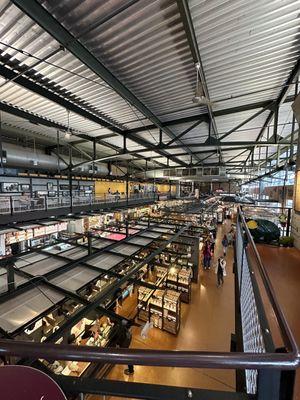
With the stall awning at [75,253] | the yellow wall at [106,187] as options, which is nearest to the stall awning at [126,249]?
the stall awning at [75,253]

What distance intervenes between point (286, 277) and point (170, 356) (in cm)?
331

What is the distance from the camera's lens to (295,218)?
16.2 feet

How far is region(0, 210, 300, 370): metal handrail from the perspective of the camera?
28.6 inches

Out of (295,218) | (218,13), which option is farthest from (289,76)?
(295,218)

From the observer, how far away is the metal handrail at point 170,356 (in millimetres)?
727

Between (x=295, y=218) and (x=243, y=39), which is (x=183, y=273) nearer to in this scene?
(x=295, y=218)

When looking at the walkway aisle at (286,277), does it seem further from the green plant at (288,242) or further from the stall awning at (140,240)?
the stall awning at (140,240)

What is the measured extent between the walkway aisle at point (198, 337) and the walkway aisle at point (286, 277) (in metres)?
3.19

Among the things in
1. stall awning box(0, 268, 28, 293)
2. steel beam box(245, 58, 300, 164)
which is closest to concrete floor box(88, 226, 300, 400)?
stall awning box(0, 268, 28, 293)

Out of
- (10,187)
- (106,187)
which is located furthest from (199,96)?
(106,187)

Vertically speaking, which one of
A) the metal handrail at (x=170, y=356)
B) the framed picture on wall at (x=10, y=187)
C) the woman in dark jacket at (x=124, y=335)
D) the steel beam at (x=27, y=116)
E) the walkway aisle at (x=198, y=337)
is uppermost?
the steel beam at (x=27, y=116)

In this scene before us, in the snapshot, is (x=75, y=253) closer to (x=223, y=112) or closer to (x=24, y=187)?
(x=223, y=112)

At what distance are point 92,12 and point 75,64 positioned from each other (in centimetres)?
101

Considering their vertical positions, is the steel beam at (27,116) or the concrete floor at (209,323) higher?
the steel beam at (27,116)
